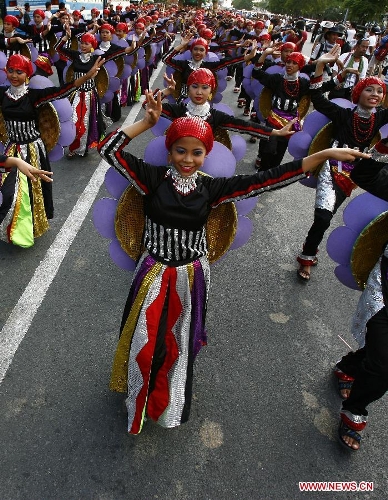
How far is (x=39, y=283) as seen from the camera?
3809 mm

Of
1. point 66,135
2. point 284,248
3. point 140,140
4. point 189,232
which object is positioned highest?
point 189,232

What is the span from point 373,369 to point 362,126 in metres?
2.45

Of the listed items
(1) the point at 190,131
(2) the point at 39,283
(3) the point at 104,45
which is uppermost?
(1) the point at 190,131

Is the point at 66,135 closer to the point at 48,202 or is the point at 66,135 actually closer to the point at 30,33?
the point at 48,202

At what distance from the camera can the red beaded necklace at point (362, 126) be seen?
3992 millimetres

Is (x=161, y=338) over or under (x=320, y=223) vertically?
over

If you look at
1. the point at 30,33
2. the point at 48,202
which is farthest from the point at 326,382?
the point at 30,33

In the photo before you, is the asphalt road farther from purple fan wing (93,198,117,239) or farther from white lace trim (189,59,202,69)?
white lace trim (189,59,202,69)

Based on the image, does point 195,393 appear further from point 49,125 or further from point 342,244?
point 49,125

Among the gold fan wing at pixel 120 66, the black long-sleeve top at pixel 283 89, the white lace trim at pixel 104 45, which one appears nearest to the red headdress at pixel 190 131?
the black long-sleeve top at pixel 283 89

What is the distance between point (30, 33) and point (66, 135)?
27.7 feet

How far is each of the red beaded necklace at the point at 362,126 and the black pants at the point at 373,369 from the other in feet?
7.06

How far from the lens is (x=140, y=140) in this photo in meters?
7.82

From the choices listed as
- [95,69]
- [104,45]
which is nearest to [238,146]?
[95,69]
